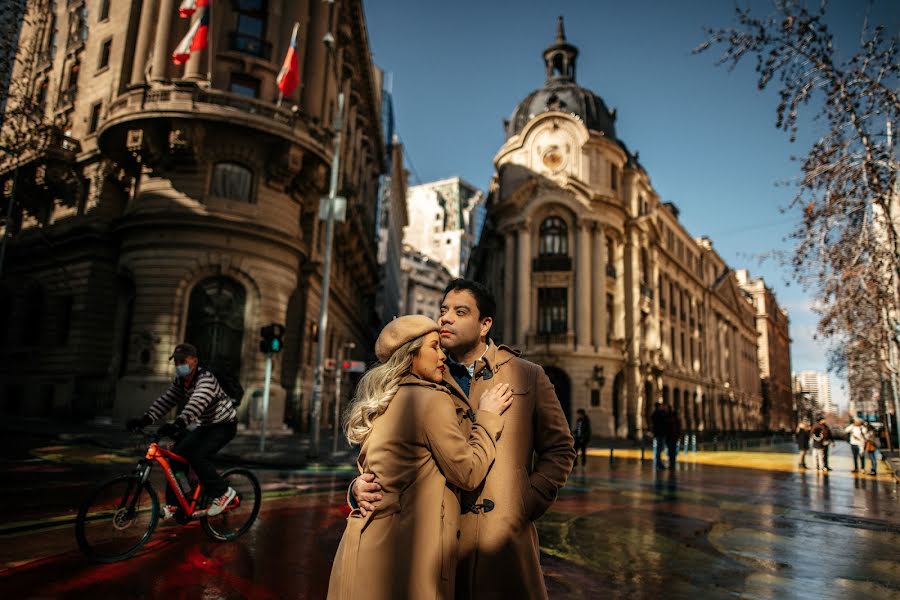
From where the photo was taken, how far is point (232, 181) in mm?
21312

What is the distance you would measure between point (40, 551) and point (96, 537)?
25.4 inches

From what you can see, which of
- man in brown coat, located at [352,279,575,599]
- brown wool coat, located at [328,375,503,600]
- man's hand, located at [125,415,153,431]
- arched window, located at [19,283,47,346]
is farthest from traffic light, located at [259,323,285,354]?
arched window, located at [19,283,47,346]

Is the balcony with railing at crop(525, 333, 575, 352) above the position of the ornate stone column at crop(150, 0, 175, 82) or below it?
below

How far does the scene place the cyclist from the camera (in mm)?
5688

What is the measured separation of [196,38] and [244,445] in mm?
13072

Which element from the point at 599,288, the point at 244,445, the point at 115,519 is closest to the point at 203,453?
the point at 115,519

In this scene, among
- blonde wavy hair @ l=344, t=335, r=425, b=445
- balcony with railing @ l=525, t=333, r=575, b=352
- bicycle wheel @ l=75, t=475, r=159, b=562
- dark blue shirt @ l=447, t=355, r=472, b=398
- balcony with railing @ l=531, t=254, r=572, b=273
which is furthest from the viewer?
balcony with railing @ l=531, t=254, r=572, b=273

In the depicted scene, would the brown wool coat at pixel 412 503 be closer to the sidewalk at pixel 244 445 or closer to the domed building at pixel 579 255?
the sidewalk at pixel 244 445

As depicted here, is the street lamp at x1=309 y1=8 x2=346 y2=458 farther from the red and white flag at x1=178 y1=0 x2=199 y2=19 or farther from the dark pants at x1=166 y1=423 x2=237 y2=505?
the dark pants at x1=166 y1=423 x2=237 y2=505

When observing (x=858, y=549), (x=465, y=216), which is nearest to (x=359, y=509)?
(x=858, y=549)

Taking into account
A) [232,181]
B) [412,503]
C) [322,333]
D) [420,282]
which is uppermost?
[420,282]

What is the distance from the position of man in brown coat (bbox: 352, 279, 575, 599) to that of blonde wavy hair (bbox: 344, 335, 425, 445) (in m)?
0.19

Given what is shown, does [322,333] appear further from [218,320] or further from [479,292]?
[479,292]

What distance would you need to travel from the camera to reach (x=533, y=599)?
2.50 metres
